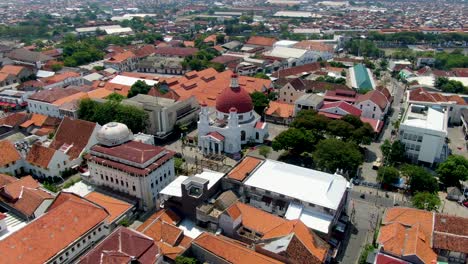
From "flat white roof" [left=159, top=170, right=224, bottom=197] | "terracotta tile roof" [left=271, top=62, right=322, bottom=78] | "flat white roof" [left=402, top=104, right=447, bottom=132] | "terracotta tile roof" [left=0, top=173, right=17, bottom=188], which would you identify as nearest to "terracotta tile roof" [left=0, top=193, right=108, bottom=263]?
"flat white roof" [left=159, top=170, right=224, bottom=197]

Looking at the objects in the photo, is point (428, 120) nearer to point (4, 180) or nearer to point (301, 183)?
point (301, 183)

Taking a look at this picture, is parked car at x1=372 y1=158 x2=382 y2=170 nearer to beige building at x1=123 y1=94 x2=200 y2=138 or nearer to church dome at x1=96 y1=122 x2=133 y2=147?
beige building at x1=123 y1=94 x2=200 y2=138

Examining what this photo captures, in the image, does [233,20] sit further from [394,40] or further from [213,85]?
[213,85]

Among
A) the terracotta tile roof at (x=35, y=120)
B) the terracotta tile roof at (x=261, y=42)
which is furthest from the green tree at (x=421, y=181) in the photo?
the terracotta tile roof at (x=261, y=42)

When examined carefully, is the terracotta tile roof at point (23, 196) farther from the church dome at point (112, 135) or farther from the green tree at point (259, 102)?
the green tree at point (259, 102)

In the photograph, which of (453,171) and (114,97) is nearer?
(453,171)

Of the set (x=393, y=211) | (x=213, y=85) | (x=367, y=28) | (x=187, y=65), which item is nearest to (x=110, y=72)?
(x=187, y=65)

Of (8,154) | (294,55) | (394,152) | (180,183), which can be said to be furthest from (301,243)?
(294,55)
